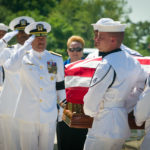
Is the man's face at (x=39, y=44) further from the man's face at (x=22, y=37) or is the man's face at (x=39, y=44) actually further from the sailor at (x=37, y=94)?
the man's face at (x=22, y=37)

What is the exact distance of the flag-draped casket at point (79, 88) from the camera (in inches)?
171

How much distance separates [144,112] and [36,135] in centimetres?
179

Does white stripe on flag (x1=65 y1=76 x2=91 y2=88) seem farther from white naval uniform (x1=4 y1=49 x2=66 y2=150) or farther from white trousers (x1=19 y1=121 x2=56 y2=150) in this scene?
white trousers (x1=19 y1=121 x2=56 y2=150)

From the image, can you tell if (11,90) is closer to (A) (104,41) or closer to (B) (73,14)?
(A) (104,41)

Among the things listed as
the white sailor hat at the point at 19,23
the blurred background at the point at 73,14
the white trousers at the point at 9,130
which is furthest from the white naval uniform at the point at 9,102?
the blurred background at the point at 73,14

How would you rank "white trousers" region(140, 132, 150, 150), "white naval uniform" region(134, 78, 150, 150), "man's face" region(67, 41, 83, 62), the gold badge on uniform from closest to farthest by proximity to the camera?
"white naval uniform" region(134, 78, 150, 150), "white trousers" region(140, 132, 150, 150), the gold badge on uniform, "man's face" region(67, 41, 83, 62)

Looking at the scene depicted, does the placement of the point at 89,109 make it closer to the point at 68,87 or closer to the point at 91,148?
the point at 91,148

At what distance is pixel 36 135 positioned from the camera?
5.11m

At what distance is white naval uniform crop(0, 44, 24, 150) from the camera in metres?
6.02

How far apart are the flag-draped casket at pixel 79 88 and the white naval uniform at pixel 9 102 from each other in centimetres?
160

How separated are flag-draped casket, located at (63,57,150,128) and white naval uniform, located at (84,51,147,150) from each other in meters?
0.37

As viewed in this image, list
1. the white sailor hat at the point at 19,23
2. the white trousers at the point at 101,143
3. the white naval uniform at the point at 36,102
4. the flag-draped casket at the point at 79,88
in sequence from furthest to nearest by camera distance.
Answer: the white sailor hat at the point at 19,23
the white naval uniform at the point at 36,102
the flag-draped casket at the point at 79,88
the white trousers at the point at 101,143

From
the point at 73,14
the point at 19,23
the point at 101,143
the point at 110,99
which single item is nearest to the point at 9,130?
the point at 19,23

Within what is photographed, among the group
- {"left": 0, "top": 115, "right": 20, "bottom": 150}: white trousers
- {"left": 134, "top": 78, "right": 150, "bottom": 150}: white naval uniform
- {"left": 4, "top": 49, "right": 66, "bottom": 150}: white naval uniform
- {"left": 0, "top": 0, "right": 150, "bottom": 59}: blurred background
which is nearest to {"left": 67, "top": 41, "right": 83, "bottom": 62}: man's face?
{"left": 0, "top": 115, "right": 20, "bottom": 150}: white trousers
